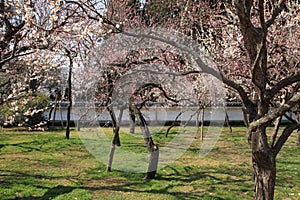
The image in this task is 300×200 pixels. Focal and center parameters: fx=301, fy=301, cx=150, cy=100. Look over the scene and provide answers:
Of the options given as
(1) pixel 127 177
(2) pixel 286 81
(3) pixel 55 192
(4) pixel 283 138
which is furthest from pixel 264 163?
(3) pixel 55 192

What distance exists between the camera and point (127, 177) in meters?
5.29

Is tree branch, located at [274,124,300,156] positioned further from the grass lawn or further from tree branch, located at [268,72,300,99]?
the grass lawn

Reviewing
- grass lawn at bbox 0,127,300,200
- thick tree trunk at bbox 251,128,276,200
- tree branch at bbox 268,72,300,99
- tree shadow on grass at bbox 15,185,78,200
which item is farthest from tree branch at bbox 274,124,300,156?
tree shadow on grass at bbox 15,185,78,200

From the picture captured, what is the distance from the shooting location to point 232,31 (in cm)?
636

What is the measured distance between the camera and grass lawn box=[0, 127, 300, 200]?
4371mm

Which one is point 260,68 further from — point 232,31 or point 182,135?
point 182,135

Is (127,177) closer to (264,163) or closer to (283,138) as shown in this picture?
(264,163)

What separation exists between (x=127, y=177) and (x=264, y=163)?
9.38 feet

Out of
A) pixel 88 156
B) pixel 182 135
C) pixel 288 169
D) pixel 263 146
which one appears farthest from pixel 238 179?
pixel 182 135

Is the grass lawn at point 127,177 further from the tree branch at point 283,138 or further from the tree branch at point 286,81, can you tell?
the tree branch at point 286,81

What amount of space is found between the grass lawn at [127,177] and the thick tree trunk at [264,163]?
135 cm

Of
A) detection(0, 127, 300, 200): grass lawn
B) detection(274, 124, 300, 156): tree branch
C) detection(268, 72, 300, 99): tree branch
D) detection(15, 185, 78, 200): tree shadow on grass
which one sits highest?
detection(268, 72, 300, 99): tree branch

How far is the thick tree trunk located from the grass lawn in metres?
1.35

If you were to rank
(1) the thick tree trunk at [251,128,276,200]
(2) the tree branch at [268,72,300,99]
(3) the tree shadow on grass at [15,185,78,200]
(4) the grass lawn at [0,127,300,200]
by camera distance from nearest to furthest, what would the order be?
(2) the tree branch at [268,72,300,99]
(1) the thick tree trunk at [251,128,276,200]
(3) the tree shadow on grass at [15,185,78,200]
(4) the grass lawn at [0,127,300,200]
